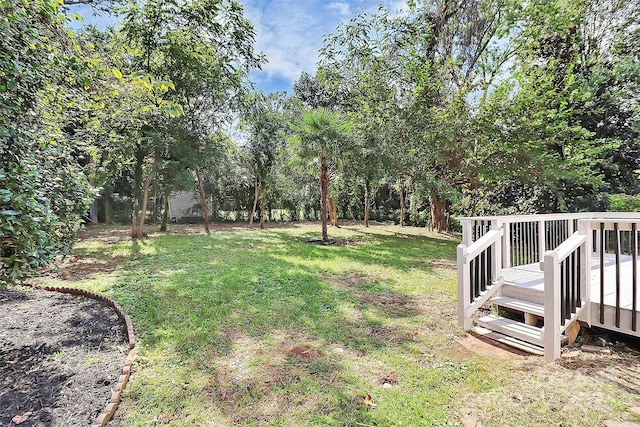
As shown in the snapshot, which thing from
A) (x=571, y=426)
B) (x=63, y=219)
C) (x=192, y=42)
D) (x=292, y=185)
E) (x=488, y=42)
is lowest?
(x=571, y=426)

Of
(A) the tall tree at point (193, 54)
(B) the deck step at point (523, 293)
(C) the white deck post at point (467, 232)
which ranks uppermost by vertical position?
(A) the tall tree at point (193, 54)

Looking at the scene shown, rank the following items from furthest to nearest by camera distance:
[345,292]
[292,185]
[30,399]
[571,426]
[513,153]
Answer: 1. [292,185]
2. [513,153]
3. [345,292]
4. [30,399]
5. [571,426]

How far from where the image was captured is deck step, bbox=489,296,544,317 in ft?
9.71

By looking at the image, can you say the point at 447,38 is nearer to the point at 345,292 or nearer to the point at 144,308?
the point at 345,292

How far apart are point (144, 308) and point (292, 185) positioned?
10864mm

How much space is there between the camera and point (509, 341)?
2840 millimetres

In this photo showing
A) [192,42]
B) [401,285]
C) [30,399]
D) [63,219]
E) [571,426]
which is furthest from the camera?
[192,42]

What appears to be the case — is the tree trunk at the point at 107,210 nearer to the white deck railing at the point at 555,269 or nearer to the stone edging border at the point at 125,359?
the stone edging border at the point at 125,359

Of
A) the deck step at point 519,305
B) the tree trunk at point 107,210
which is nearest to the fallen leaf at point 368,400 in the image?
the deck step at point 519,305

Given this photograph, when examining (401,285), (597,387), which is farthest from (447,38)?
(597,387)

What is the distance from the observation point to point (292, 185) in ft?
46.4

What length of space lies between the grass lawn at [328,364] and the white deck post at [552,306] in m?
0.13

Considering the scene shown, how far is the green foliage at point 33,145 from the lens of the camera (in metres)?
2.08

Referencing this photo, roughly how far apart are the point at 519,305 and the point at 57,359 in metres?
4.32
